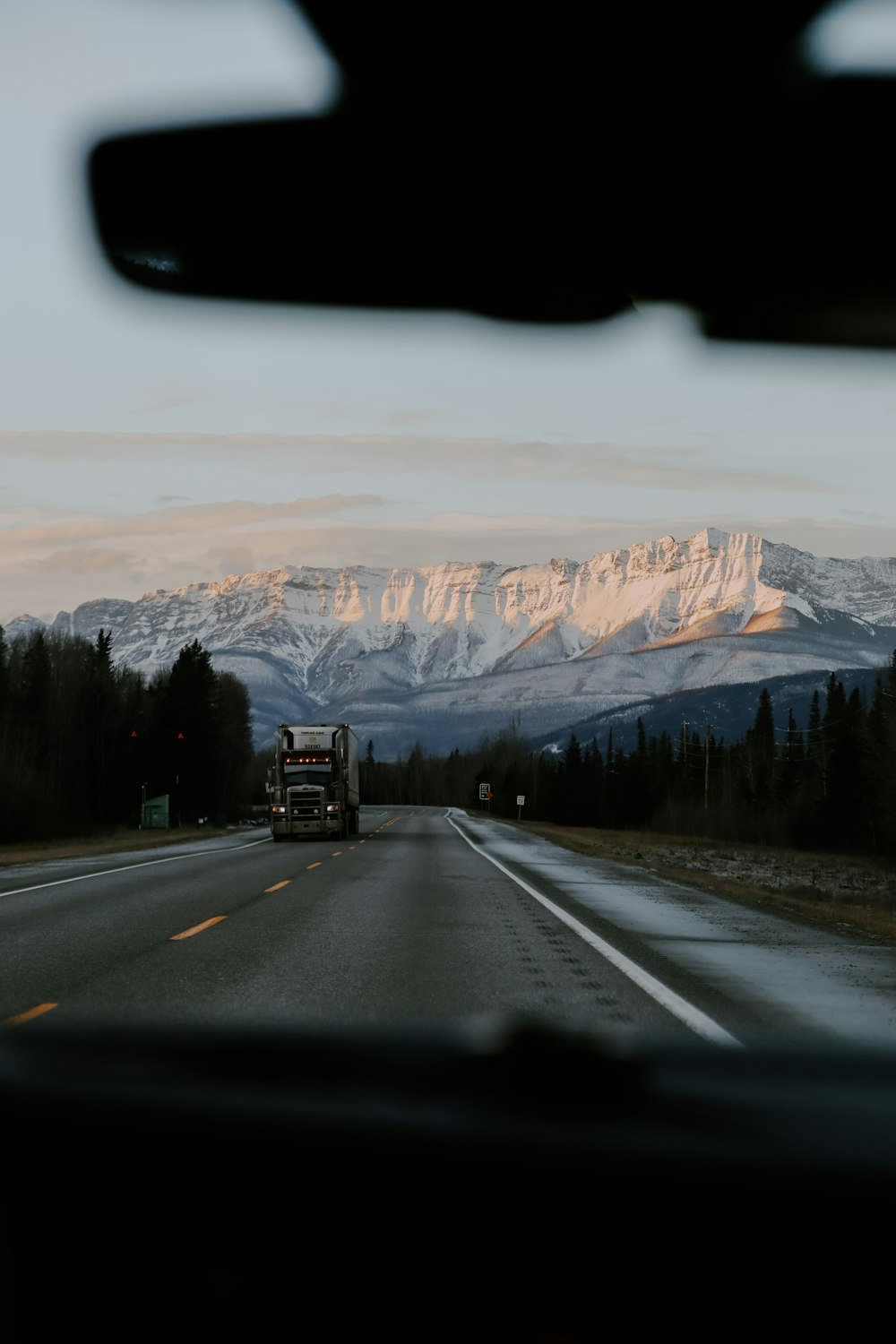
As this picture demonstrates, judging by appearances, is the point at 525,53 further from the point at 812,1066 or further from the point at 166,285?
the point at 812,1066

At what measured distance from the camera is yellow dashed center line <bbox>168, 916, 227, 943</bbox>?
14.5 metres

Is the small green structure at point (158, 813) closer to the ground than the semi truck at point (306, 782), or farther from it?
closer to the ground

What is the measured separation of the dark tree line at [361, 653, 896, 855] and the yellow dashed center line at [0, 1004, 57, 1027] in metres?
76.1

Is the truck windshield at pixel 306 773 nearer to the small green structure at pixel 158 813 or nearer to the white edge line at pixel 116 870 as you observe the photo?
the white edge line at pixel 116 870

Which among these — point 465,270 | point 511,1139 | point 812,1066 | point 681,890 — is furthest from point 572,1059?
point 681,890

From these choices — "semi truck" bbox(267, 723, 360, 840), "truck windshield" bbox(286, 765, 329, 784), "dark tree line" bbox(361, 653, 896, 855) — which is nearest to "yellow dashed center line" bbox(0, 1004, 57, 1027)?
"semi truck" bbox(267, 723, 360, 840)

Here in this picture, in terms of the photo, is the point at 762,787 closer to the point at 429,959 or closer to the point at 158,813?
the point at 158,813

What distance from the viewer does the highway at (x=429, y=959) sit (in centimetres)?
947

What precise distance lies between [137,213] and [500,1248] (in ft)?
6.87

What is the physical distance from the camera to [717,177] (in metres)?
2.69

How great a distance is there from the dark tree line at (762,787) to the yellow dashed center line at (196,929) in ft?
229

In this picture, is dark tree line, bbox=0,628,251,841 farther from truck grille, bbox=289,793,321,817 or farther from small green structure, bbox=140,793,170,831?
truck grille, bbox=289,793,321,817

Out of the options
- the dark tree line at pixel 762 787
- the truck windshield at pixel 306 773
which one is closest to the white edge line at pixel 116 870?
the truck windshield at pixel 306 773

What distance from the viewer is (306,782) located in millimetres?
46812
